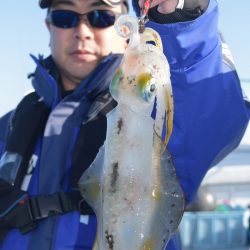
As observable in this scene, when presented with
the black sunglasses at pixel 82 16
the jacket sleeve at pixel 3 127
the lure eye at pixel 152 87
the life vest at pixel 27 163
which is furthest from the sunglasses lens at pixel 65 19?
the lure eye at pixel 152 87

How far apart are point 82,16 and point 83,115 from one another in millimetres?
677

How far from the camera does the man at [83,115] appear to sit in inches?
103

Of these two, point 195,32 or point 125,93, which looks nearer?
point 125,93

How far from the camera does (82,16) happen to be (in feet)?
11.0

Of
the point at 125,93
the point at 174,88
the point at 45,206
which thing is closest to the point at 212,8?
the point at 174,88

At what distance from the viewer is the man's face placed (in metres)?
3.35

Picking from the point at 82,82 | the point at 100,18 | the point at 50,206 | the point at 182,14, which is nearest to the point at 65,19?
the point at 100,18

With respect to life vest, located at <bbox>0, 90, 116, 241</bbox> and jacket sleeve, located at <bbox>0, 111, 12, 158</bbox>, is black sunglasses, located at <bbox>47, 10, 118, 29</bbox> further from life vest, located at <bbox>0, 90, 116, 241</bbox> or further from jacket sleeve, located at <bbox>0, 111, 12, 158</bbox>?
jacket sleeve, located at <bbox>0, 111, 12, 158</bbox>

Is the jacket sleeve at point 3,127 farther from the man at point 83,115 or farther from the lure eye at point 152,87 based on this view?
the lure eye at point 152,87

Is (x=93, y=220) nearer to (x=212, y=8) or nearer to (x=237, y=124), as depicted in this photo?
(x=237, y=124)

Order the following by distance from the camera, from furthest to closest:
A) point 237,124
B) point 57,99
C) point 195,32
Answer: point 57,99 < point 237,124 < point 195,32

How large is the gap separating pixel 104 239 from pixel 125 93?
1.85 feet

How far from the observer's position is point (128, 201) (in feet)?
6.15

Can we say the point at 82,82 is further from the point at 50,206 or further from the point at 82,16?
the point at 50,206
